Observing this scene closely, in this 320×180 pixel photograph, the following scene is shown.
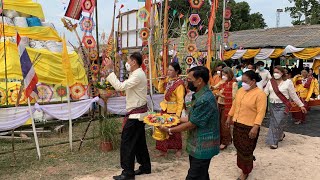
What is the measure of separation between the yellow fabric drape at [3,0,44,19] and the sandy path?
33.3 ft

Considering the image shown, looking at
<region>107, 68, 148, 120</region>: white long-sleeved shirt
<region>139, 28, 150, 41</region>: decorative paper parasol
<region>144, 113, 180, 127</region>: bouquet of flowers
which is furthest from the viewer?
<region>139, 28, 150, 41</region>: decorative paper parasol

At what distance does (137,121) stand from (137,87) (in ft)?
1.45

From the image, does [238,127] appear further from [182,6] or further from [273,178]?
[182,6]

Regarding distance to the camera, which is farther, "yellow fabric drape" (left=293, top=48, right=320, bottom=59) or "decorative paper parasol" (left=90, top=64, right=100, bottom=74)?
"yellow fabric drape" (left=293, top=48, right=320, bottom=59)

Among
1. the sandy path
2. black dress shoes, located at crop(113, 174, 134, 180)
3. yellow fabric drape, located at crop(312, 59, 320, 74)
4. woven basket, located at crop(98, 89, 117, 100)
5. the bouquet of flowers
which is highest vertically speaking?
yellow fabric drape, located at crop(312, 59, 320, 74)

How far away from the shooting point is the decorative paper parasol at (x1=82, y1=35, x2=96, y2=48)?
216 inches

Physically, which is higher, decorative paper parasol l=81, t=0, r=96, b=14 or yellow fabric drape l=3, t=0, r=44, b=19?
yellow fabric drape l=3, t=0, r=44, b=19

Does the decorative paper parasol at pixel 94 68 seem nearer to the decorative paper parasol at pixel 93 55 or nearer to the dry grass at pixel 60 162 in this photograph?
the decorative paper parasol at pixel 93 55

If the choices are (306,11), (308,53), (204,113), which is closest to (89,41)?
(204,113)

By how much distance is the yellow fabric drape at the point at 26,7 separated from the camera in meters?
12.5

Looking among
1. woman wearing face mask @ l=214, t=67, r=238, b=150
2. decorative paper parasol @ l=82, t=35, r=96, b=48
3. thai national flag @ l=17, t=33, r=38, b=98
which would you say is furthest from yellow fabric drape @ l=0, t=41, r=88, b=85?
woman wearing face mask @ l=214, t=67, r=238, b=150

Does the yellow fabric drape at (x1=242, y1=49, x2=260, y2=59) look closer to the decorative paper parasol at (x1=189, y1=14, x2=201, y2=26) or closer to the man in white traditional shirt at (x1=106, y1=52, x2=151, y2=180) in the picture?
the decorative paper parasol at (x1=189, y1=14, x2=201, y2=26)

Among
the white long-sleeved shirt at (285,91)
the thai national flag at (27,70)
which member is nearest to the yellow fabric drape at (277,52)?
the white long-sleeved shirt at (285,91)

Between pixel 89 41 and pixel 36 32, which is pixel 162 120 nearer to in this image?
pixel 89 41
